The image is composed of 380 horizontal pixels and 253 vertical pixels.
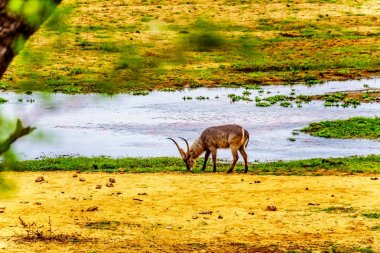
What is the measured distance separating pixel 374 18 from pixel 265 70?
11501 mm

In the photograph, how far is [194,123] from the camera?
22.3m

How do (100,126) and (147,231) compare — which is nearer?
(147,231)

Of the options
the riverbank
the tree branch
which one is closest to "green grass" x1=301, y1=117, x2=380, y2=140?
the riverbank

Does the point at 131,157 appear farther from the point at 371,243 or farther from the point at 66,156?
the point at 371,243

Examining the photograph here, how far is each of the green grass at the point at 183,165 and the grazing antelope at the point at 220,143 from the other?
11.0 inches

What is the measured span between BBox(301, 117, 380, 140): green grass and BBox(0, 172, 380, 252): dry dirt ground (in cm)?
602

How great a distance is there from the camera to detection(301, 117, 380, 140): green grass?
19719mm

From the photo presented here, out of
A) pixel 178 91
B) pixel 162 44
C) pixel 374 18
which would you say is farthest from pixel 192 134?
pixel 374 18

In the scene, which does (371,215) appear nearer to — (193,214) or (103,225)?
(193,214)

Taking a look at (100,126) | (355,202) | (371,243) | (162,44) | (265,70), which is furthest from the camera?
(265,70)

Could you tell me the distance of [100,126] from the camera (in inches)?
867

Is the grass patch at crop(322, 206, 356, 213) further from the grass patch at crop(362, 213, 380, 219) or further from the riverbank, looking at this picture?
the riverbank

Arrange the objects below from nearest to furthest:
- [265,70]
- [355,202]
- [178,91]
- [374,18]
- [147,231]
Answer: [147,231]
[355,202]
[178,91]
[265,70]
[374,18]

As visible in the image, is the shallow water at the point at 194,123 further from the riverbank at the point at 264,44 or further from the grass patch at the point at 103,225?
the grass patch at the point at 103,225
